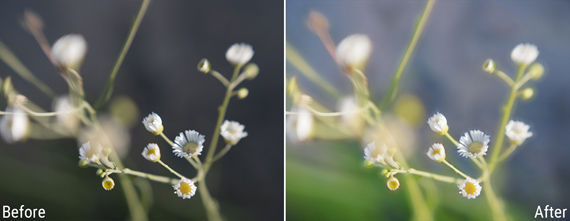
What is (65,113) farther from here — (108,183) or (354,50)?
(354,50)

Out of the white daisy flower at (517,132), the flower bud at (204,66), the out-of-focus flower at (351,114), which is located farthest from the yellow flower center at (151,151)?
the white daisy flower at (517,132)

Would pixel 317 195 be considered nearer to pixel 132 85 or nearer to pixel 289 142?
pixel 289 142

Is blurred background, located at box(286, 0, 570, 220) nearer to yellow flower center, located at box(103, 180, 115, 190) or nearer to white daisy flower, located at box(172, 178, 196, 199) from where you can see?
white daisy flower, located at box(172, 178, 196, 199)

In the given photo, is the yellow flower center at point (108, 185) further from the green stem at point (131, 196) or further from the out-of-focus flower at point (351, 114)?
the out-of-focus flower at point (351, 114)

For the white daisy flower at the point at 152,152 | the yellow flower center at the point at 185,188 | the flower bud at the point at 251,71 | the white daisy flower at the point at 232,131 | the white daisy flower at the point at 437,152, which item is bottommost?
the yellow flower center at the point at 185,188

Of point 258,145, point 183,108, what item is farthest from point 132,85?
point 258,145

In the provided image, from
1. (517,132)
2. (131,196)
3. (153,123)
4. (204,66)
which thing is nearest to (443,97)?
(517,132)
